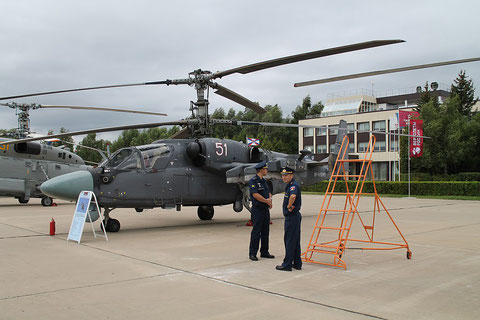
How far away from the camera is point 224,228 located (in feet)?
41.3

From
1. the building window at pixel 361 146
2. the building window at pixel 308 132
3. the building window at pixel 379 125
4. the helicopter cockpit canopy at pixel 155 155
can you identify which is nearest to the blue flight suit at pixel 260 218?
the helicopter cockpit canopy at pixel 155 155

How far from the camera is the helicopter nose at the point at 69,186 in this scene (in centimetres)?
1041

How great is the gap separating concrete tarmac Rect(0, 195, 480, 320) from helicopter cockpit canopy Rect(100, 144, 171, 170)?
1.93 m

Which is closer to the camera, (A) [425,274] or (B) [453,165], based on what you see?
(A) [425,274]

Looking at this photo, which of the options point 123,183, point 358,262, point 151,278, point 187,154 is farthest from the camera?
point 187,154

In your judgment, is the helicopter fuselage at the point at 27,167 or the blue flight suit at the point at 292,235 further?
the helicopter fuselage at the point at 27,167

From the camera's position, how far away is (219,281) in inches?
240

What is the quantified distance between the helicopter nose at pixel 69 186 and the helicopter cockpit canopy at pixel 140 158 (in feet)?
2.27

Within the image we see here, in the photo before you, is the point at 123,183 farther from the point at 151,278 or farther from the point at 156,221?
the point at 151,278

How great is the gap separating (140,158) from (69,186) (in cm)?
196

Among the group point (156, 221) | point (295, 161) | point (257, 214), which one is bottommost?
point (156, 221)

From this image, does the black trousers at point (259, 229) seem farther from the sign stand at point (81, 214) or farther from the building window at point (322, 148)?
the building window at point (322, 148)

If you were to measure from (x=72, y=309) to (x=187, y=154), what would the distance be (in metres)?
7.93

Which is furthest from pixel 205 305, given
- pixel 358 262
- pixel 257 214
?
pixel 358 262
